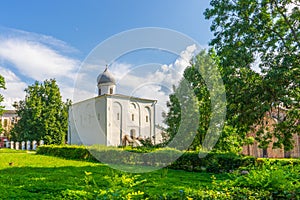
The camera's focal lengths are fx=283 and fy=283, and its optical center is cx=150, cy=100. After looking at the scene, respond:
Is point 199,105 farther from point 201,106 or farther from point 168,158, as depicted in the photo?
point 168,158

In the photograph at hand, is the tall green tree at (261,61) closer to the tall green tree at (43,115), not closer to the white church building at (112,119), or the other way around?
the white church building at (112,119)

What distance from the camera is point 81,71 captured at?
1010 cm

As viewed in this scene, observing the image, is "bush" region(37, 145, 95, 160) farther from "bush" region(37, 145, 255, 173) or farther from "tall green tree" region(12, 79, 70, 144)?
"tall green tree" region(12, 79, 70, 144)

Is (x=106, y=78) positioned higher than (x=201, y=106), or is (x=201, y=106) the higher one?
(x=106, y=78)

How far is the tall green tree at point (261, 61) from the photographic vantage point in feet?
35.0

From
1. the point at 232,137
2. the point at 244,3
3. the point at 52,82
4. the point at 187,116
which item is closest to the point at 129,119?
the point at 187,116

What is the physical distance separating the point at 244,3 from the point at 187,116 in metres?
8.08

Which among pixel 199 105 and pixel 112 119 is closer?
pixel 199 105

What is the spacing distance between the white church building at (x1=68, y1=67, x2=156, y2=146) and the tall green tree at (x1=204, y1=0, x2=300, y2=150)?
11.2m

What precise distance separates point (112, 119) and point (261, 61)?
18.2 metres

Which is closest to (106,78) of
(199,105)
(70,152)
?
(70,152)

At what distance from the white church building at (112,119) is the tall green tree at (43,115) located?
11154 millimetres

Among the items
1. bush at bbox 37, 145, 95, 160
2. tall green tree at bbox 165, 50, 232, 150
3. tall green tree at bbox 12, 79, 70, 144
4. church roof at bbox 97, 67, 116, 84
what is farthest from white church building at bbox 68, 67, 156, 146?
tall green tree at bbox 12, 79, 70, 144

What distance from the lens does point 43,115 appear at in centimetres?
3884
